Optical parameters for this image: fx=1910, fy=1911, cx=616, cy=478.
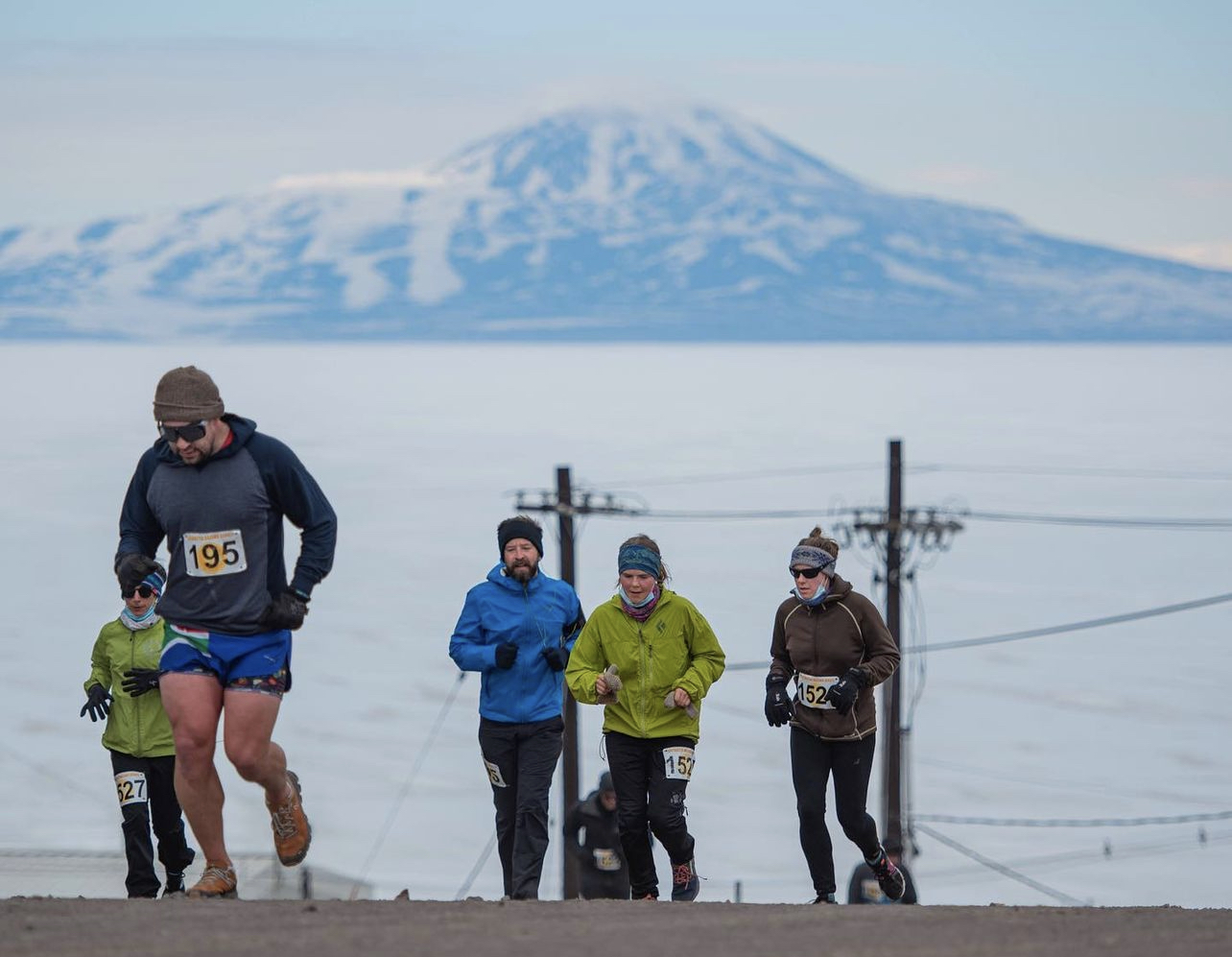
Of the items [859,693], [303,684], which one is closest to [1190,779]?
[303,684]

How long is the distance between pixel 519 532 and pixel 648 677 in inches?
35.1

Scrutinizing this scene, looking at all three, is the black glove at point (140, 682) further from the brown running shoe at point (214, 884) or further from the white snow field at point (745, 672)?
the white snow field at point (745, 672)

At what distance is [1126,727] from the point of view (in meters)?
45.8

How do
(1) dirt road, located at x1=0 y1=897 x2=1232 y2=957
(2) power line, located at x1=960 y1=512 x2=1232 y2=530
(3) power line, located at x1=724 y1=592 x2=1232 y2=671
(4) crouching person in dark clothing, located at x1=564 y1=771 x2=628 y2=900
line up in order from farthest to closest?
(2) power line, located at x1=960 y1=512 x2=1232 y2=530, (3) power line, located at x1=724 y1=592 x2=1232 y2=671, (4) crouching person in dark clothing, located at x1=564 y1=771 x2=628 y2=900, (1) dirt road, located at x1=0 y1=897 x2=1232 y2=957

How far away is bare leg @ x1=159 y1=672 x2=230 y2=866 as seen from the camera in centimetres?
695

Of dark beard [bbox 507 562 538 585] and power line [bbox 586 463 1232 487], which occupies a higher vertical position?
dark beard [bbox 507 562 538 585]

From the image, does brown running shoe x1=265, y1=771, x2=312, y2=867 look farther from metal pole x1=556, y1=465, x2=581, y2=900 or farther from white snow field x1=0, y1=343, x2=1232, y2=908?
metal pole x1=556, y1=465, x2=581, y2=900

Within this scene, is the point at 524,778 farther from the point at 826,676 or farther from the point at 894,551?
the point at 894,551

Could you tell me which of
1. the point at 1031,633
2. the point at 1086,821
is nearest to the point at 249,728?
the point at 1086,821

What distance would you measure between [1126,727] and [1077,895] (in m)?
13.8

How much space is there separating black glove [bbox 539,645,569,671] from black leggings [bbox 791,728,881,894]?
1060 mm

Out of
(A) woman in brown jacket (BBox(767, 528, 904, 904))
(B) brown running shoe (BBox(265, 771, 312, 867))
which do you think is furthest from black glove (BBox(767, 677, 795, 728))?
(B) brown running shoe (BBox(265, 771, 312, 867))

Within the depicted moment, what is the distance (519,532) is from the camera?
A: 848cm

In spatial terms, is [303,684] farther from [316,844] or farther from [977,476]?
[977,476]
